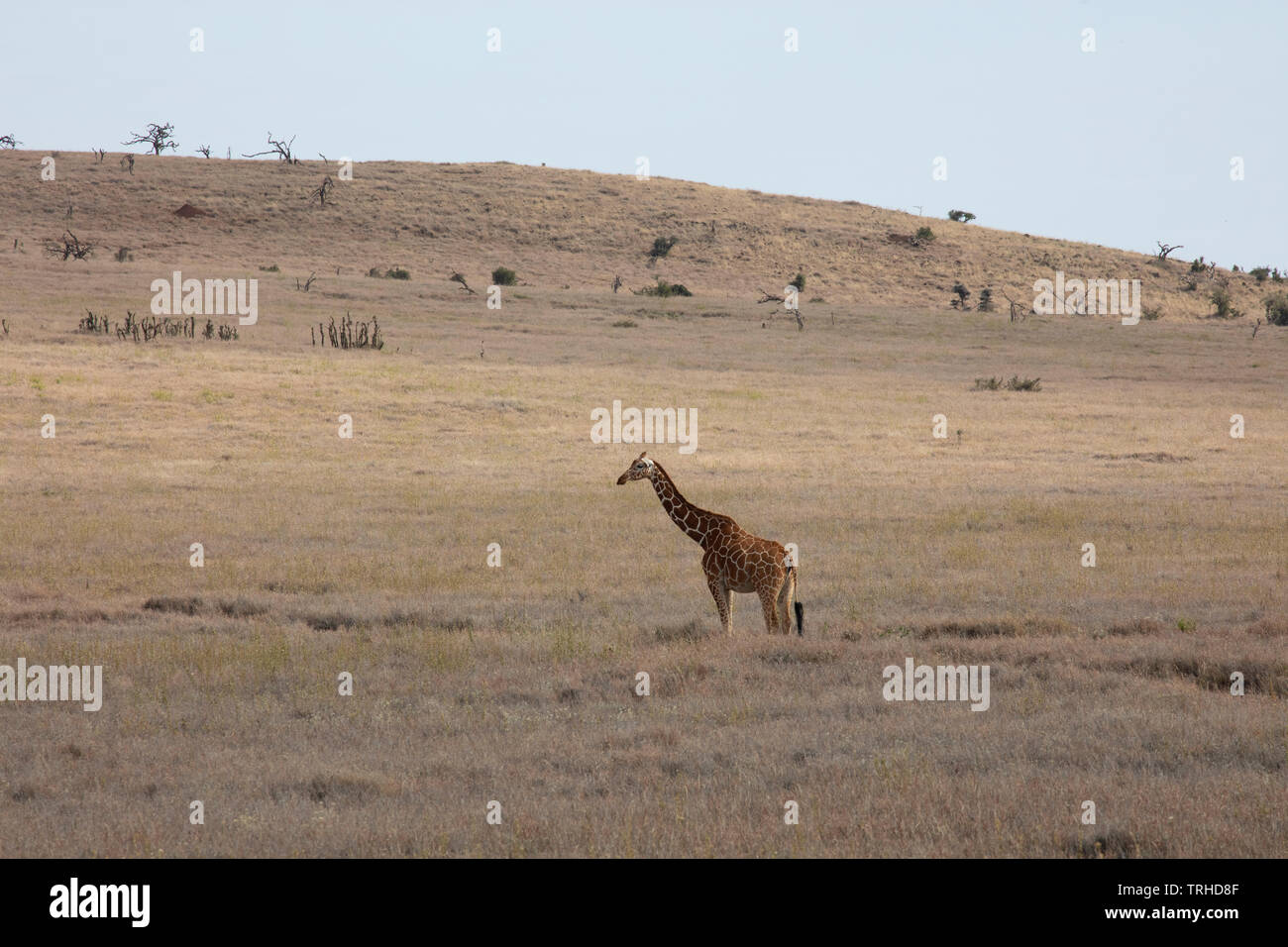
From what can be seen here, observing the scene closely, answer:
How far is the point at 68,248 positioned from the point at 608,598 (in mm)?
57069

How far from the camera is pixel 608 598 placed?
13.4m

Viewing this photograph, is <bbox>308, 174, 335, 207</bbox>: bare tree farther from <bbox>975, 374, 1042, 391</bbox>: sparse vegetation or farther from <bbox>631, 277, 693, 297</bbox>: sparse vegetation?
<bbox>975, 374, 1042, 391</bbox>: sparse vegetation

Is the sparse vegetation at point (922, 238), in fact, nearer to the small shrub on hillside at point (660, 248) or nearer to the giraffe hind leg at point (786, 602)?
the small shrub on hillside at point (660, 248)

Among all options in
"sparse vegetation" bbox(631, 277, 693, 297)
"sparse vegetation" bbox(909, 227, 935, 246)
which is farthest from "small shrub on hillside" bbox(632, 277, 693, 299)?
"sparse vegetation" bbox(909, 227, 935, 246)

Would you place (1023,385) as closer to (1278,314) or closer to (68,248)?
(1278,314)

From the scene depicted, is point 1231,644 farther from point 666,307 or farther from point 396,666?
point 666,307

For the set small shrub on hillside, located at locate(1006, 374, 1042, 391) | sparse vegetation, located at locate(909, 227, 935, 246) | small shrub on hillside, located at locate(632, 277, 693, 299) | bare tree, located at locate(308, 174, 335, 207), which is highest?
bare tree, located at locate(308, 174, 335, 207)

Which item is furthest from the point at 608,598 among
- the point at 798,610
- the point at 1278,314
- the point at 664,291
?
the point at 1278,314

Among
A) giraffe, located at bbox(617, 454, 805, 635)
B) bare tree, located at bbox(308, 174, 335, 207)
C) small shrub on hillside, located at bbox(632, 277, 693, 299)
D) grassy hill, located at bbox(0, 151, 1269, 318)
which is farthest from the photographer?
bare tree, located at bbox(308, 174, 335, 207)

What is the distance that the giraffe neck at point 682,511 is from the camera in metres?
11.9

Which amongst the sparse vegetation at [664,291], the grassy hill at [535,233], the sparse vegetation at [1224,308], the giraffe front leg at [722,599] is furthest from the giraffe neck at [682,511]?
the sparse vegetation at [1224,308]

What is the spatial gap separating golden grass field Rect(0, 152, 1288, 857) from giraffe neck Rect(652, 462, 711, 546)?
88 centimetres

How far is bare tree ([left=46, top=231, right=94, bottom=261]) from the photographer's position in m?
60.8
